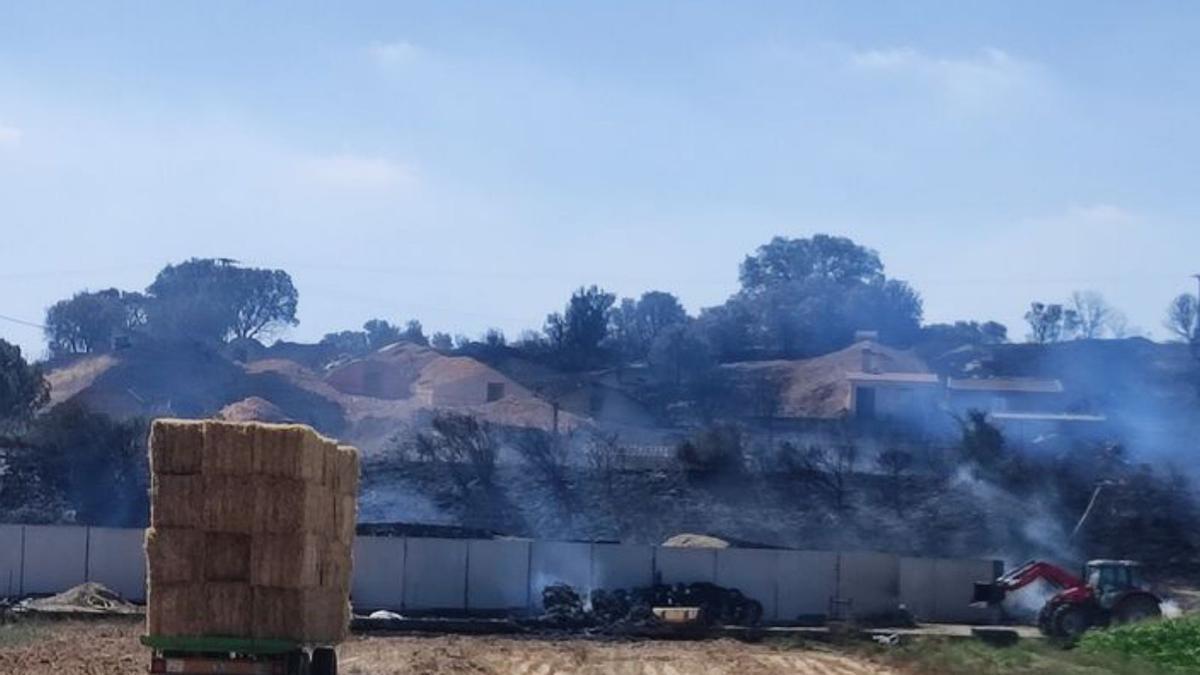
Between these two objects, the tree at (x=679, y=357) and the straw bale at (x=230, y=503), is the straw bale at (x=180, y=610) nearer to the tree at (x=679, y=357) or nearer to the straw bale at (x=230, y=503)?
the straw bale at (x=230, y=503)

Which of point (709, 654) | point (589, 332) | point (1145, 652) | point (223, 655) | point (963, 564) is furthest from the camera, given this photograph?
point (589, 332)

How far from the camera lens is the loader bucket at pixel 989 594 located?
54.2 meters

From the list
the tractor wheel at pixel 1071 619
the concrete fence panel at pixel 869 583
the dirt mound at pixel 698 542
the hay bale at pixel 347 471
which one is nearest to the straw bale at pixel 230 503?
the hay bale at pixel 347 471

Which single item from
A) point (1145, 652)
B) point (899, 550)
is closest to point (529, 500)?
point (899, 550)

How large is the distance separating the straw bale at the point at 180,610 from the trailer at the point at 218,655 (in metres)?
0.10

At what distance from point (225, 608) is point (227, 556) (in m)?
0.56

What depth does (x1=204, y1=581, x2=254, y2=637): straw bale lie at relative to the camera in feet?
68.5

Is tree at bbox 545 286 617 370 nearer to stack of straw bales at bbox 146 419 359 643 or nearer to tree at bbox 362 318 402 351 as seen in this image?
tree at bbox 362 318 402 351

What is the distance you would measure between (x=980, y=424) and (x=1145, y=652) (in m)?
47.5

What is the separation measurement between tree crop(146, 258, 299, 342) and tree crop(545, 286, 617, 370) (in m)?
25.0

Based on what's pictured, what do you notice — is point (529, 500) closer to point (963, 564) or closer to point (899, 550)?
point (899, 550)

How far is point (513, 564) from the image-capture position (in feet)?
187

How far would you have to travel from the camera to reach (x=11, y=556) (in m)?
54.4

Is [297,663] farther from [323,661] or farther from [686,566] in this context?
[686,566]
